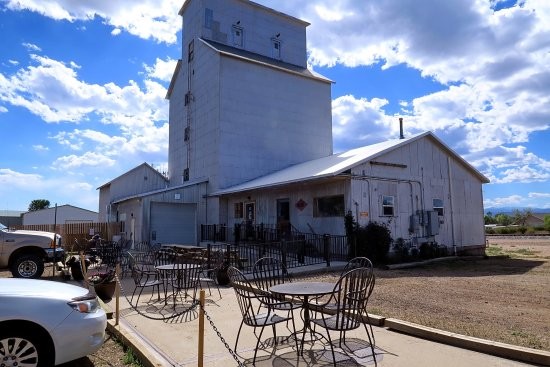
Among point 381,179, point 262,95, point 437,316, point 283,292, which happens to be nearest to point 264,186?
point 381,179

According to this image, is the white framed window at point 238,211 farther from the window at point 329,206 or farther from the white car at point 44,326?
the white car at point 44,326

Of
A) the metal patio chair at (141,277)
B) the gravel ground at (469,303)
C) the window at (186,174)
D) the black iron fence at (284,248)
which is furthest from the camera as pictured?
the window at (186,174)

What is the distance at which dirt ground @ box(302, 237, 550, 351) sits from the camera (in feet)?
18.3

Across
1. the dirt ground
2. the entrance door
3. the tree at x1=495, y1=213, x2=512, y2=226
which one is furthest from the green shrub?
the tree at x1=495, y1=213, x2=512, y2=226

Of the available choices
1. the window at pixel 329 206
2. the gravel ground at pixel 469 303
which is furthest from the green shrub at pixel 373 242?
the gravel ground at pixel 469 303

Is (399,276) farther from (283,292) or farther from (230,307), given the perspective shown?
(283,292)

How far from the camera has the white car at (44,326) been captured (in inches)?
157

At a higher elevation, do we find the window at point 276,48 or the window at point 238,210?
the window at point 276,48

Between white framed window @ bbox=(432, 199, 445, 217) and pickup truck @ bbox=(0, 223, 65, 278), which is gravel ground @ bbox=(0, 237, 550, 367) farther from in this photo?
white framed window @ bbox=(432, 199, 445, 217)

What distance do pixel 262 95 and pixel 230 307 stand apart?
62.2ft

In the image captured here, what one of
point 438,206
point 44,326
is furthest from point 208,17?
point 44,326

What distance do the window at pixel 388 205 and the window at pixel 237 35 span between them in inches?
648

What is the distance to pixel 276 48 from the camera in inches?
1142

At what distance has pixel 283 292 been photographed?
4746 mm
